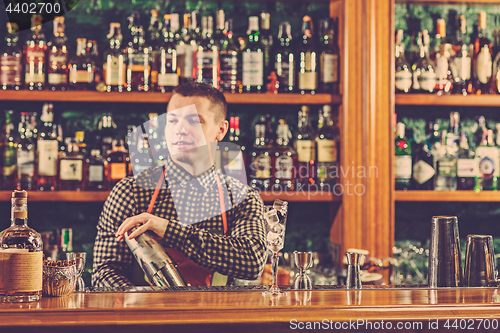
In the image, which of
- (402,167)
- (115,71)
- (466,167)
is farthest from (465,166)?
(115,71)

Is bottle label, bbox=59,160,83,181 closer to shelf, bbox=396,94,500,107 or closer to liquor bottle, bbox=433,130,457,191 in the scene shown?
shelf, bbox=396,94,500,107

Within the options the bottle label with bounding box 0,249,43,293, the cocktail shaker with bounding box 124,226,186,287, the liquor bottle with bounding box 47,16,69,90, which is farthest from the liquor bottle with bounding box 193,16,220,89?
the bottle label with bounding box 0,249,43,293

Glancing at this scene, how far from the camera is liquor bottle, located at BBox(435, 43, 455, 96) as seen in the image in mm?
2209

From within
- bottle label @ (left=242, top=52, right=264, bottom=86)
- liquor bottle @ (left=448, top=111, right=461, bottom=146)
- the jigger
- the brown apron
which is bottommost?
the brown apron

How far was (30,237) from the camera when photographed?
90 cm

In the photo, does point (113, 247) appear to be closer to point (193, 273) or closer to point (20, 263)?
point (193, 273)

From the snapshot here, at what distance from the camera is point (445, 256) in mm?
1109

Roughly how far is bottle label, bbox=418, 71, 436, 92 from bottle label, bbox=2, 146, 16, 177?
1739 millimetres

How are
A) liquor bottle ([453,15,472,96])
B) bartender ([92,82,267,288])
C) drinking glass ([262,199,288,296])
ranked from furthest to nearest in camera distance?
liquor bottle ([453,15,472,96]), bartender ([92,82,267,288]), drinking glass ([262,199,288,296])

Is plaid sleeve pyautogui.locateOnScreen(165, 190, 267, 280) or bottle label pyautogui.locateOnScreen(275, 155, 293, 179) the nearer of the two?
plaid sleeve pyautogui.locateOnScreen(165, 190, 267, 280)

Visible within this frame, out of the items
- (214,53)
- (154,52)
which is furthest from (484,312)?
(154,52)

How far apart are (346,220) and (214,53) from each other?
88 cm

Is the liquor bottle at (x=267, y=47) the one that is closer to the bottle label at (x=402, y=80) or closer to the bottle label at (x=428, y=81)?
the bottle label at (x=402, y=80)

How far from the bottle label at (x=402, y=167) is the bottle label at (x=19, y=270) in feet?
5.28
